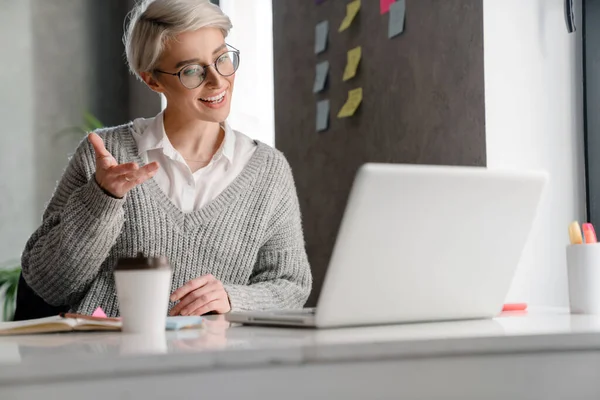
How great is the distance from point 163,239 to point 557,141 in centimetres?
102

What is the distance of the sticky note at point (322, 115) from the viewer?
2898 millimetres

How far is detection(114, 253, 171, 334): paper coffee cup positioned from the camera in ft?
3.06

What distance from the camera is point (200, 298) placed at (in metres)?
1.44

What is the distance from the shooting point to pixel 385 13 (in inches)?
100

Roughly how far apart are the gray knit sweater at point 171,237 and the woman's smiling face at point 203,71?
16 cm

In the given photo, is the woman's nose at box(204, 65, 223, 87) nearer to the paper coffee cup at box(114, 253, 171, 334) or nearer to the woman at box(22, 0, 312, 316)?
the woman at box(22, 0, 312, 316)

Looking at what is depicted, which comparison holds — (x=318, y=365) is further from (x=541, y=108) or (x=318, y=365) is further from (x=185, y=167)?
(x=541, y=108)

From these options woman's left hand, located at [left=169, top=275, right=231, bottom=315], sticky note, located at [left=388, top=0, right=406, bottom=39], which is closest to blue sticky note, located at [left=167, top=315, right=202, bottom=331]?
woman's left hand, located at [left=169, top=275, right=231, bottom=315]

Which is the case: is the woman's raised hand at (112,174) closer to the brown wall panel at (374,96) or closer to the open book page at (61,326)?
the open book page at (61,326)

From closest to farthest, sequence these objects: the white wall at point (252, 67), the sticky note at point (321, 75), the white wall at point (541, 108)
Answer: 1. the white wall at point (541, 108)
2. the sticky note at point (321, 75)
3. the white wall at point (252, 67)

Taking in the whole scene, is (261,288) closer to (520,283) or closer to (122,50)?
(520,283)

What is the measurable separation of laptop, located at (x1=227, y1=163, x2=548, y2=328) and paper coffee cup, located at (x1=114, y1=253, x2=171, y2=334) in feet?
0.47

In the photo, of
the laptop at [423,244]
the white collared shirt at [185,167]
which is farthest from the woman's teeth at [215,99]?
the laptop at [423,244]

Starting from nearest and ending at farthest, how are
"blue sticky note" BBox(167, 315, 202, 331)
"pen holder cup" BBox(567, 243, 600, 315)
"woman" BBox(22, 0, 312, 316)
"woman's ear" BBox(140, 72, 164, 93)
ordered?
"blue sticky note" BBox(167, 315, 202, 331) → "pen holder cup" BBox(567, 243, 600, 315) → "woman" BBox(22, 0, 312, 316) → "woman's ear" BBox(140, 72, 164, 93)
